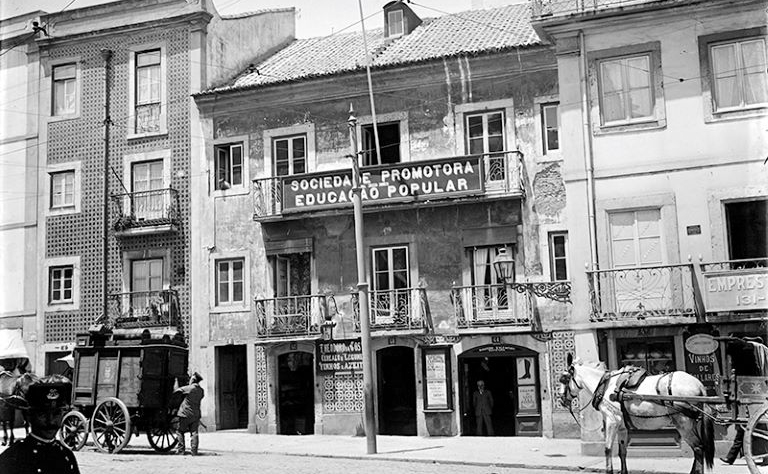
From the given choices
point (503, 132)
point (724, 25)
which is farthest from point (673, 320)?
point (503, 132)

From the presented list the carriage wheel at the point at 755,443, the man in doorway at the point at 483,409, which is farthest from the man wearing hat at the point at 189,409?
the carriage wheel at the point at 755,443

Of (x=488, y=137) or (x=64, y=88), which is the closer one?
(x=488, y=137)

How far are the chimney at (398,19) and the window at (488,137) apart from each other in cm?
576

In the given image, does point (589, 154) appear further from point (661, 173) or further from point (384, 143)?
point (384, 143)

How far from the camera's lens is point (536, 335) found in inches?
899

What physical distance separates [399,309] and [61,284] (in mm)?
11459

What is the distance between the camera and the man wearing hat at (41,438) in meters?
5.21

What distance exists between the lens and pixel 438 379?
23641mm

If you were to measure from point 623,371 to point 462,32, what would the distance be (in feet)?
50.7

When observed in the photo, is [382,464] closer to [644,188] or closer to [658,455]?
[658,455]

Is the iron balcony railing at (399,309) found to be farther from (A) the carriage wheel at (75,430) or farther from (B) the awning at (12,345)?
(B) the awning at (12,345)

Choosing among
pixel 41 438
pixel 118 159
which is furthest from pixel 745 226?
pixel 118 159

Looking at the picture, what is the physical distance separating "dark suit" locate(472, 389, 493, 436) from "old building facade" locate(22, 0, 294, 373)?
923 centimetres

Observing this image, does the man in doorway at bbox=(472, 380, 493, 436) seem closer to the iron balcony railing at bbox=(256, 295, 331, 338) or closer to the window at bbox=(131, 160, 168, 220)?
the iron balcony railing at bbox=(256, 295, 331, 338)
